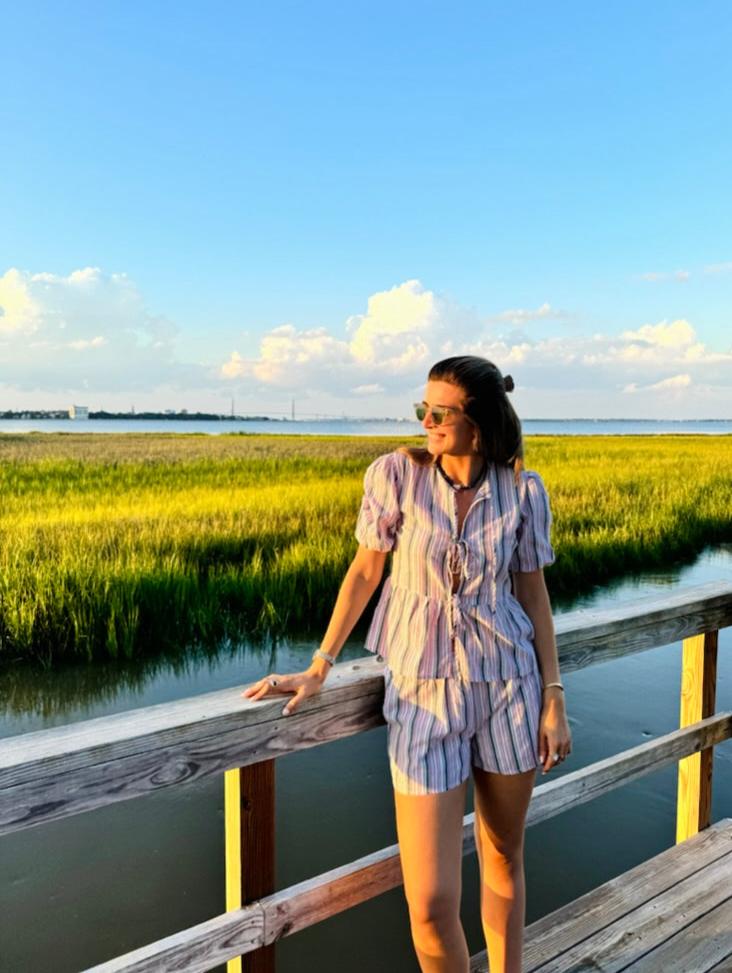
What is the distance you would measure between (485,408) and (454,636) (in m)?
0.44

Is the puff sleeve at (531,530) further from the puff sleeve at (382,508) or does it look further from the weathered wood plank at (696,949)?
the weathered wood plank at (696,949)

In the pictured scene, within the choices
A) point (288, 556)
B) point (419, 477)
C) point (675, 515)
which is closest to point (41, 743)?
point (419, 477)

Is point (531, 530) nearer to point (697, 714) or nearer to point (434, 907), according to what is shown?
point (434, 907)

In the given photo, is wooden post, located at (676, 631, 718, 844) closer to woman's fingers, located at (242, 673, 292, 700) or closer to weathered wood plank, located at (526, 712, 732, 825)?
weathered wood plank, located at (526, 712, 732, 825)

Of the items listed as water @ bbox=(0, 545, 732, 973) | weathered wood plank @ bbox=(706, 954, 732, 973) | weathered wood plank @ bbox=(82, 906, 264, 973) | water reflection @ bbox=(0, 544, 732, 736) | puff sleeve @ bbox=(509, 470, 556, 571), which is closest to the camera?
weathered wood plank @ bbox=(82, 906, 264, 973)

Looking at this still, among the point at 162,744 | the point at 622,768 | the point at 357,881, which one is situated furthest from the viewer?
the point at 622,768

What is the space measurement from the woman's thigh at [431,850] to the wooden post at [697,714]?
122 centimetres

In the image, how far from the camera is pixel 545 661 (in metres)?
1.56

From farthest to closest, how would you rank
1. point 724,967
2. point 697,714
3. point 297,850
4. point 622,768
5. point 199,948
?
point 297,850, point 697,714, point 622,768, point 724,967, point 199,948

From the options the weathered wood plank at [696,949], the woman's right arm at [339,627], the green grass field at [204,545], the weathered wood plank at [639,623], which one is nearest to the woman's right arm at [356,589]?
the woman's right arm at [339,627]

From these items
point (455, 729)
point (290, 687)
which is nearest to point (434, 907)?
point (455, 729)

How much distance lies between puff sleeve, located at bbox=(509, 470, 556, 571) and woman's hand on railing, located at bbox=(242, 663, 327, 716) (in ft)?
1.49

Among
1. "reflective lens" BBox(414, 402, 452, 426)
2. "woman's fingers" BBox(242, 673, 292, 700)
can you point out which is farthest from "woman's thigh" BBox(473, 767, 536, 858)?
"reflective lens" BBox(414, 402, 452, 426)

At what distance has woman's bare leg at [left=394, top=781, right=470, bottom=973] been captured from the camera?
56.6 inches
